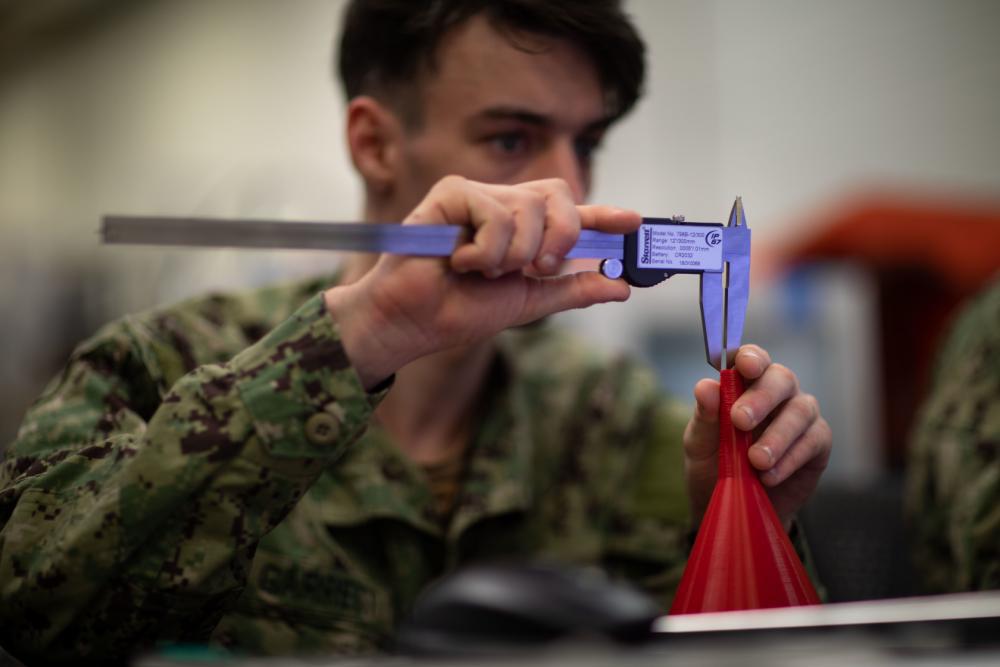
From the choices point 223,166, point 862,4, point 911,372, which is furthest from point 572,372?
point 223,166

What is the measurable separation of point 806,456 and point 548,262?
0.73ft

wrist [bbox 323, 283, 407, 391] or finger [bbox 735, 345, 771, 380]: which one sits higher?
wrist [bbox 323, 283, 407, 391]

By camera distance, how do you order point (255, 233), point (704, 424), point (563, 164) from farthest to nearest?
point (563, 164) < point (704, 424) < point (255, 233)

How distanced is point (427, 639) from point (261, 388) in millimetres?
227

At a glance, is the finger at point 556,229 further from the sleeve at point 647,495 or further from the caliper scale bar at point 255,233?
the sleeve at point 647,495

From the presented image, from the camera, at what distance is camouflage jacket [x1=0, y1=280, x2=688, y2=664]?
545 mm

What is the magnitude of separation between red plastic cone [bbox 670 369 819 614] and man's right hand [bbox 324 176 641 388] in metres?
0.12

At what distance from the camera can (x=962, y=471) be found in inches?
37.1

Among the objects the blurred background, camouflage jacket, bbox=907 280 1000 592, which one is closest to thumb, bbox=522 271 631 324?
camouflage jacket, bbox=907 280 1000 592

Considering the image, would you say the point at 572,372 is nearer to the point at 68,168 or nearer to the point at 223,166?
the point at 223,166

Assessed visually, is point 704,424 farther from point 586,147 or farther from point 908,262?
point 908,262

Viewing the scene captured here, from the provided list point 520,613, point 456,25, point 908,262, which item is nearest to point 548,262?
point 520,613

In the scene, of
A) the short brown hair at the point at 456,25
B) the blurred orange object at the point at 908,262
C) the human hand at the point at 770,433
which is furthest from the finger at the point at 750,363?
the blurred orange object at the point at 908,262

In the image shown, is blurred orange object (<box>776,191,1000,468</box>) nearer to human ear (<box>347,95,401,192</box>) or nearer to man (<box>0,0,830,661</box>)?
man (<box>0,0,830,661</box>)
